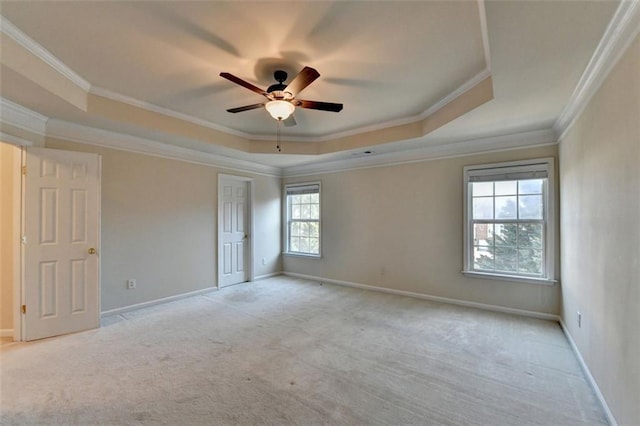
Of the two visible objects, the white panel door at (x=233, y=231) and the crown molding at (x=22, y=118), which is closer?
the crown molding at (x=22, y=118)

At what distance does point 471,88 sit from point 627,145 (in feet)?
5.08

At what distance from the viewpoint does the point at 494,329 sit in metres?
3.33

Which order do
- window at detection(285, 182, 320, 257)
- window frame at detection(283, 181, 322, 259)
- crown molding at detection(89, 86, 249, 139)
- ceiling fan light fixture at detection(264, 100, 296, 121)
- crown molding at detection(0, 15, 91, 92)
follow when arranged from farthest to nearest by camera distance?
window at detection(285, 182, 320, 257) → window frame at detection(283, 181, 322, 259) → crown molding at detection(89, 86, 249, 139) → ceiling fan light fixture at detection(264, 100, 296, 121) → crown molding at detection(0, 15, 91, 92)

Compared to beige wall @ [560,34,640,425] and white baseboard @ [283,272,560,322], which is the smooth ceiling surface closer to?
beige wall @ [560,34,640,425]

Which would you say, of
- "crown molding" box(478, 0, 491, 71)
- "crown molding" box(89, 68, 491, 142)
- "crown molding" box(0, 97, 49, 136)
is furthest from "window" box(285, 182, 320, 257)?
"crown molding" box(0, 97, 49, 136)

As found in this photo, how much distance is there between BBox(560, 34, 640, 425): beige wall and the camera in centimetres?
158

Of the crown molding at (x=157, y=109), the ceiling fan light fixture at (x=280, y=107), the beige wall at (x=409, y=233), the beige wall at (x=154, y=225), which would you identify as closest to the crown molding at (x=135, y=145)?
the beige wall at (x=154, y=225)

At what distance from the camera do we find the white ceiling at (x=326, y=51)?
5.99 feet

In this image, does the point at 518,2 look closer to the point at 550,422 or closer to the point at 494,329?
the point at 550,422

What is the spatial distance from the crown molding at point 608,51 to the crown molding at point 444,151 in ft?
3.21

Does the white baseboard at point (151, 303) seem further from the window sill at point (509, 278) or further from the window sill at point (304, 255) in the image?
the window sill at point (509, 278)

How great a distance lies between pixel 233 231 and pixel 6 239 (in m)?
2.94

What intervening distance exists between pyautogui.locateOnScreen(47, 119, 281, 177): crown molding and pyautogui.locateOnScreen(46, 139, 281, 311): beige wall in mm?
78

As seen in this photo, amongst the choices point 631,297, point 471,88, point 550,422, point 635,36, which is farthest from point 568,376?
point 471,88
